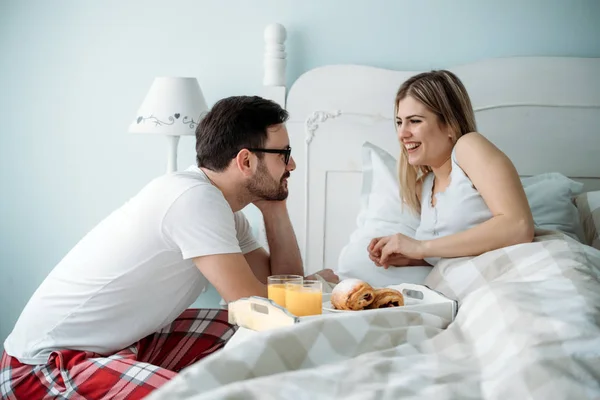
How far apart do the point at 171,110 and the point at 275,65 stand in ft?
1.35

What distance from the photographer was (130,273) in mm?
1768

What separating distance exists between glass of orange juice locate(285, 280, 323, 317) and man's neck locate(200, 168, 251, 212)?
471 mm

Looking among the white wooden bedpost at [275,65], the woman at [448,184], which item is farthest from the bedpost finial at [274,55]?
the woman at [448,184]

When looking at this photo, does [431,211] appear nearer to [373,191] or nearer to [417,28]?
[373,191]

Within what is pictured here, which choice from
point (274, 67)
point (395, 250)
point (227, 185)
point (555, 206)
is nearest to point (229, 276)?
point (227, 185)

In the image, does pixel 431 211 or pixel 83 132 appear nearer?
pixel 431 211

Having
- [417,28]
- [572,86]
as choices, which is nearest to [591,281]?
[572,86]

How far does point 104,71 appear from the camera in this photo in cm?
299

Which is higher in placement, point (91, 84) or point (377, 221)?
point (91, 84)

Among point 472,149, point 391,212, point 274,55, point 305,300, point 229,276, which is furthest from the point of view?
point 274,55

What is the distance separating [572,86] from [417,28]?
0.58 meters

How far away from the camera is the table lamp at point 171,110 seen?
2641mm

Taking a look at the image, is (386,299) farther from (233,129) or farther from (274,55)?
(274,55)

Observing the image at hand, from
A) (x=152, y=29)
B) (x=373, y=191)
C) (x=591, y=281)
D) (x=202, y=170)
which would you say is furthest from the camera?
(x=152, y=29)
